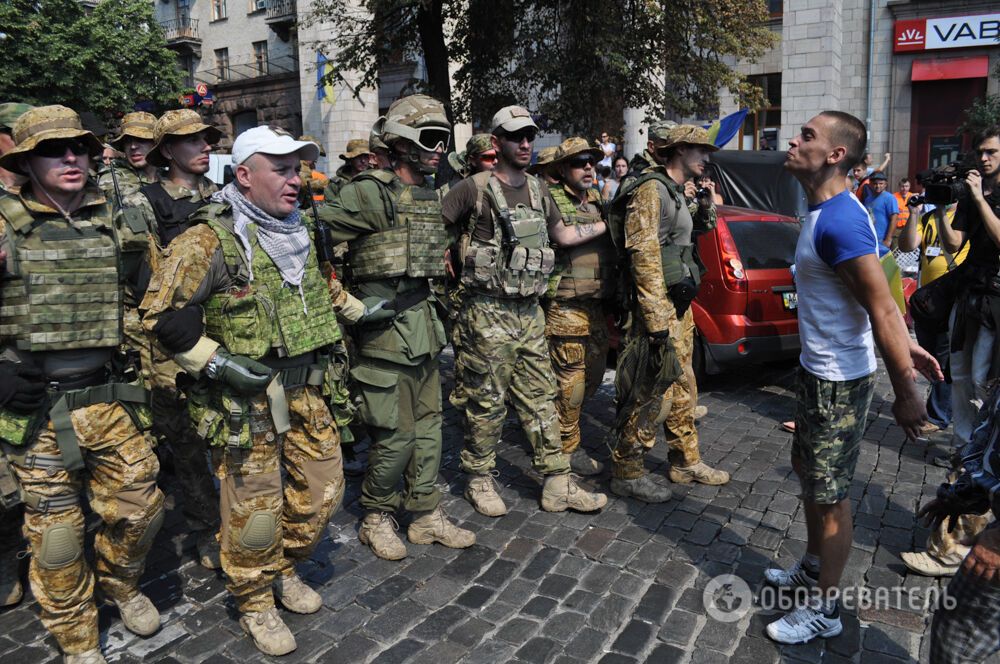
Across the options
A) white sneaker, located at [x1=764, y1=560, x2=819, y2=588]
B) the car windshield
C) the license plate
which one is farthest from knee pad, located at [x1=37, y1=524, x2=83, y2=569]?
the license plate

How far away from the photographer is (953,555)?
3.72 meters

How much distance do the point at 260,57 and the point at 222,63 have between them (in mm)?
2764

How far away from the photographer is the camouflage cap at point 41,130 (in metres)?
3.06

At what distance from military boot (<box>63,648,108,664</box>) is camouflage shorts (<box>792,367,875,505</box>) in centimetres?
311

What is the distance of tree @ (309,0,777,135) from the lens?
10094 millimetres

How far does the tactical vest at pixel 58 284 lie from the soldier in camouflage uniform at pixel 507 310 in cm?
192

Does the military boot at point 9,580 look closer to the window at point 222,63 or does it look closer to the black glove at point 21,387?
the black glove at point 21,387

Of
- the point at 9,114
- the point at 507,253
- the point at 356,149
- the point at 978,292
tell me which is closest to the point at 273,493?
the point at 507,253

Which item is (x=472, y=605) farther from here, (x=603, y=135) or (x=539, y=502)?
(x=603, y=135)

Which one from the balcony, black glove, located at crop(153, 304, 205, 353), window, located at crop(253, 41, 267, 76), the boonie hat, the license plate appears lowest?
the license plate

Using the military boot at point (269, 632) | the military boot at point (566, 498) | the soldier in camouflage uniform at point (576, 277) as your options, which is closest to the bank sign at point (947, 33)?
the soldier in camouflage uniform at point (576, 277)

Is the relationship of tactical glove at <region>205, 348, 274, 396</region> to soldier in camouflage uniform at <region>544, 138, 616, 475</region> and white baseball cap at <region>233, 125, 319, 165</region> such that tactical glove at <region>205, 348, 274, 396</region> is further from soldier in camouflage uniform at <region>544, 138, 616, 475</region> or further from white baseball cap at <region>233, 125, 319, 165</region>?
soldier in camouflage uniform at <region>544, 138, 616, 475</region>

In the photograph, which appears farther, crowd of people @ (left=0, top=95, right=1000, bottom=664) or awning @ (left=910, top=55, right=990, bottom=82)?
awning @ (left=910, top=55, right=990, bottom=82)

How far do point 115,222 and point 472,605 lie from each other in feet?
8.10
